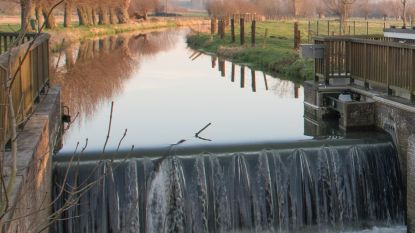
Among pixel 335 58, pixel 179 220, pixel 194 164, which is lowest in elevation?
pixel 179 220

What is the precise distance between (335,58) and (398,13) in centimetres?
9083

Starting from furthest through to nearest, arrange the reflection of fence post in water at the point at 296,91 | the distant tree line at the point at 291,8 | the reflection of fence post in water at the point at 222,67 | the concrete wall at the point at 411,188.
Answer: the distant tree line at the point at 291,8 < the reflection of fence post in water at the point at 222,67 < the reflection of fence post in water at the point at 296,91 < the concrete wall at the point at 411,188

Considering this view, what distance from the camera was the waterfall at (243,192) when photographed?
997 cm

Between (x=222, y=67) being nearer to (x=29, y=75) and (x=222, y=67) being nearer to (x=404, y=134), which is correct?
(x=404, y=134)

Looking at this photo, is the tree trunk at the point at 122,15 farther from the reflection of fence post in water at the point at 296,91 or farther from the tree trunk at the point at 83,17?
the reflection of fence post in water at the point at 296,91

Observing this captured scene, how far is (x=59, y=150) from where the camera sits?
39.0ft

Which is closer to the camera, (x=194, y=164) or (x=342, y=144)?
(x=194, y=164)

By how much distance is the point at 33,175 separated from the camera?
24.1 feet

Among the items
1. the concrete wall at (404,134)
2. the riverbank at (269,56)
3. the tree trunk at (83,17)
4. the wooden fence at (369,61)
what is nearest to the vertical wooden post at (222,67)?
the riverbank at (269,56)

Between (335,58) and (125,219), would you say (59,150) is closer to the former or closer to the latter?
(125,219)

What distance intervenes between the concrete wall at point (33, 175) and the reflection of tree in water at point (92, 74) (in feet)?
21.2

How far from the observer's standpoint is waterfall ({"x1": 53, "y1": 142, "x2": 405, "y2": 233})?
392 inches

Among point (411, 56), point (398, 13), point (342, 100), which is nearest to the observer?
point (411, 56)

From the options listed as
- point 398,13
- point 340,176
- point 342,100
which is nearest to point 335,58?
point 342,100
